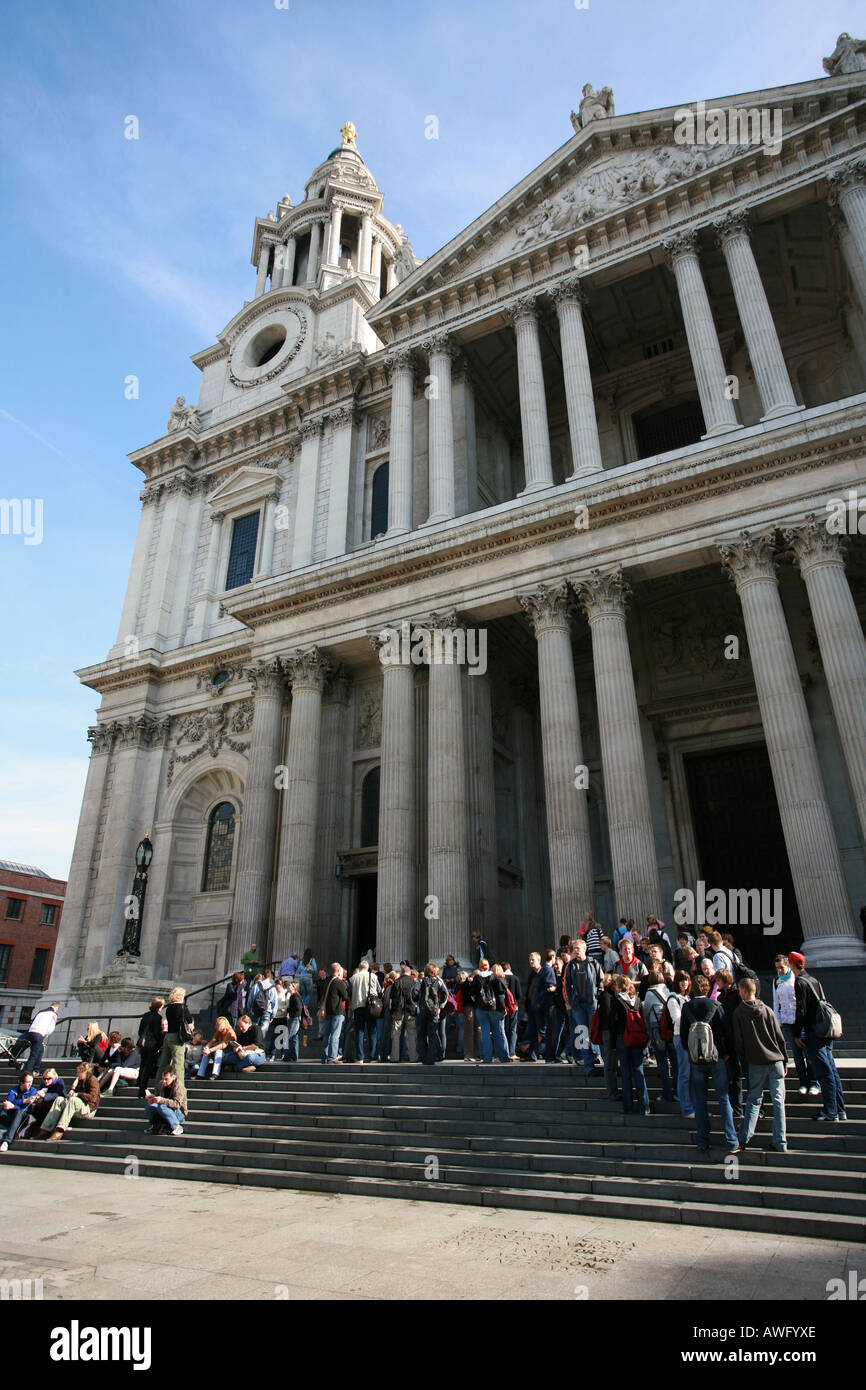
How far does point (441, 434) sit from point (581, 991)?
18000 millimetres

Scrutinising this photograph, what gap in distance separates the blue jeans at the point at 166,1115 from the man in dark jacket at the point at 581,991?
580 centimetres

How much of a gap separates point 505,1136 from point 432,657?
13.4 metres

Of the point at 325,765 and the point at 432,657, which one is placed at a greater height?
the point at 432,657

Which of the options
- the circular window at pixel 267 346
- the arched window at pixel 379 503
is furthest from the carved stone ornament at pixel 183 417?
the arched window at pixel 379 503

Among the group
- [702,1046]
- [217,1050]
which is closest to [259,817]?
[217,1050]

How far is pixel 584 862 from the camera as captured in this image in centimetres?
1800

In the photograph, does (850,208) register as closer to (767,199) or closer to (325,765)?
(767,199)

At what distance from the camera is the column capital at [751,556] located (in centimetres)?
1845

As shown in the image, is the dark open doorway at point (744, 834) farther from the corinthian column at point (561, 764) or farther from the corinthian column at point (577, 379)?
the corinthian column at point (577, 379)

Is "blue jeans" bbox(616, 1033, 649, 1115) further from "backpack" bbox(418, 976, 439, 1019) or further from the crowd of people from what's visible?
"backpack" bbox(418, 976, 439, 1019)

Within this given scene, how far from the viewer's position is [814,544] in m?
17.9

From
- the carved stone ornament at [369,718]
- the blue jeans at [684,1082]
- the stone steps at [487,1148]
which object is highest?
the carved stone ornament at [369,718]

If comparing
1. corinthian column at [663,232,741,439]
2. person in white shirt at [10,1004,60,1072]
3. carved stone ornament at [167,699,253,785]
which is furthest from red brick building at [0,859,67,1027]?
corinthian column at [663,232,741,439]
